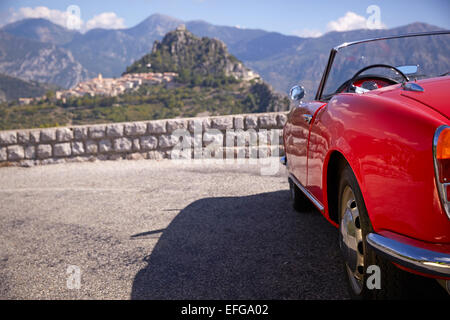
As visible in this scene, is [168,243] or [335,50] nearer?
[335,50]

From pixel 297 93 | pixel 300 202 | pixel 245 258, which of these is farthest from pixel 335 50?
pixel 245 258

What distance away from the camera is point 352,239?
76.2 inches

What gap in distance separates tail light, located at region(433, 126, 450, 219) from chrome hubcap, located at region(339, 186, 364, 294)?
1.70ft

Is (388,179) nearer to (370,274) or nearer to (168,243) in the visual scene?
(370,274)

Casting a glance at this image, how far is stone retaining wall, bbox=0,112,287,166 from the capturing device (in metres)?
8.57

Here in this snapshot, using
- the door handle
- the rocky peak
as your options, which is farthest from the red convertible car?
the rocky peak

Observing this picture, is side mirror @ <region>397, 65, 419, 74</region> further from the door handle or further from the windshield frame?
the door handle

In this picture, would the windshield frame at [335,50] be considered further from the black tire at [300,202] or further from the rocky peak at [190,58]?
the rocky peak at [190,58]

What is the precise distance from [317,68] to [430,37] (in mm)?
1023

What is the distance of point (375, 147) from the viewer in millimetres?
1589

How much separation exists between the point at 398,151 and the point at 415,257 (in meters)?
0.39

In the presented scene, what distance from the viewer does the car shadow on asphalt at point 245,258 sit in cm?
247

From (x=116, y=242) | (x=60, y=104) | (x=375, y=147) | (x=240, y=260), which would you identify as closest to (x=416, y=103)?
(x=375, y=147)
